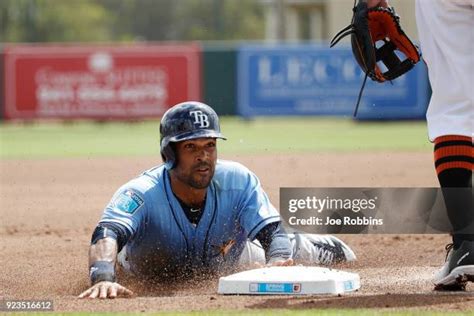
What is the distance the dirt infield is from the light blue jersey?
0.15 m

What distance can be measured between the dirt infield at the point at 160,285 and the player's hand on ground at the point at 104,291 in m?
0.09

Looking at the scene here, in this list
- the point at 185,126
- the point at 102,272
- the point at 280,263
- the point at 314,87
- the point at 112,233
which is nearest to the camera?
the point at 102,272

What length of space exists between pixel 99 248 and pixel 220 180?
832 mm

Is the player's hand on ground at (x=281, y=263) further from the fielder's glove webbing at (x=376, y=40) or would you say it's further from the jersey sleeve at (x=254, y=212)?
the fielder's glove webbing at (x=376, y=40)

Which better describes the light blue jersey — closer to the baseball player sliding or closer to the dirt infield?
the baseball player sliding

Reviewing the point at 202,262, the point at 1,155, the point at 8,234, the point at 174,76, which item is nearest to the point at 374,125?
the point at 174,76

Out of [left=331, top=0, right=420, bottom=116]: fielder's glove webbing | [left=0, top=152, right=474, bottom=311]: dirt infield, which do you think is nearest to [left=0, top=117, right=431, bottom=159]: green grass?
[left=0, top=152, right=474, bottom=311]: dirt infield

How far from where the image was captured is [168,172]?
559 centimetres

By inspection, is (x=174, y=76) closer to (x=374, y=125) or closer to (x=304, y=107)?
(x=304, y=107)

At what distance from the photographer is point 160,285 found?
5.67 meters

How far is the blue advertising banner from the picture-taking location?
2345 centimetres

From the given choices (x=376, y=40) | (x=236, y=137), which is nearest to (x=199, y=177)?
(x=376, y=40)

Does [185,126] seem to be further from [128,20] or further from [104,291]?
[128,20]

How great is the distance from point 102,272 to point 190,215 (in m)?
0.72
